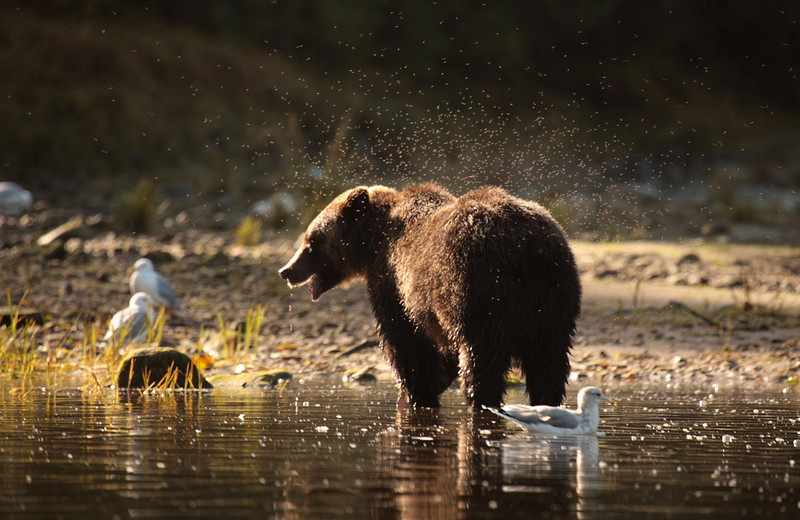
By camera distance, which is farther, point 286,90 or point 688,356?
point 286,90

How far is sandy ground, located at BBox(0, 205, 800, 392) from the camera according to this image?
30.7ft

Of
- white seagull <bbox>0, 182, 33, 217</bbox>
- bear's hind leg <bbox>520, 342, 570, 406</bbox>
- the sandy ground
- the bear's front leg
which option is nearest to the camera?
bear's hind leg <bbox>520, 342, 570, 406</bbox>

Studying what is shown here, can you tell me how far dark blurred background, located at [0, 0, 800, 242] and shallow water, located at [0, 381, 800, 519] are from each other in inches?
379

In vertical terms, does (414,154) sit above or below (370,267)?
above

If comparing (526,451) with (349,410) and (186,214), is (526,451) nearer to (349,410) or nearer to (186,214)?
(349,410)

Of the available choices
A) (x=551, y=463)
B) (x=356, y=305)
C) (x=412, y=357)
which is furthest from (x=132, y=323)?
(x=551, y=463)

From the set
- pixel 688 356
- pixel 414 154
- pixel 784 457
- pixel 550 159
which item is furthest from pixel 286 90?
pixel 784 457

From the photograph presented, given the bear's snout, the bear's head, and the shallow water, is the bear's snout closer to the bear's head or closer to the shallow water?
the bear's head

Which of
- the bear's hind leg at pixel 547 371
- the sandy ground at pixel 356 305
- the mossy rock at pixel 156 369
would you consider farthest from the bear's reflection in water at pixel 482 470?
the sandy ground at pixel 356 305

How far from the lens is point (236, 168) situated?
2386cm

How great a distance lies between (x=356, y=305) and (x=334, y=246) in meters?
4.39

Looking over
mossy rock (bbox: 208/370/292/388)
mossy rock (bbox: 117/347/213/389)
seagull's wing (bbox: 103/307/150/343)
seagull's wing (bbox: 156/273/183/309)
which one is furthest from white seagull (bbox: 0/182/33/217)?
mossy rock (bbox: 117/347/213/389)

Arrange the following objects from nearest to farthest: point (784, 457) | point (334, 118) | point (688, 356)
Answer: point (784, 457) → point (688, 356) → point (334, 118)

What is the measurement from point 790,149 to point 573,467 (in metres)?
30.5
